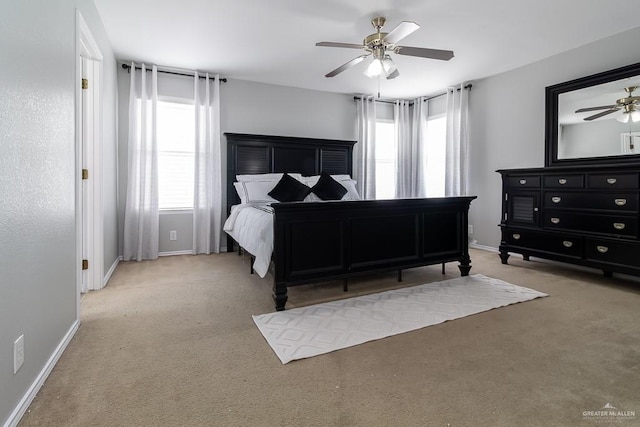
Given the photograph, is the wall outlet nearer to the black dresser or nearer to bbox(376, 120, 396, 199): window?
the black dresser

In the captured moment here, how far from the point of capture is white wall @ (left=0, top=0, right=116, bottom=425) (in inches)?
51.2

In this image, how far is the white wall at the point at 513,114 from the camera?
3623 millimetres

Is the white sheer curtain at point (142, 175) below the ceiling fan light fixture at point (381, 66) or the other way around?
below

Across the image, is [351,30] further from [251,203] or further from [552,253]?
[552,253]

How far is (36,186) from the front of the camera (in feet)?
5.16

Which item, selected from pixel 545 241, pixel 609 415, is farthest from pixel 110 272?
pixel 545 241

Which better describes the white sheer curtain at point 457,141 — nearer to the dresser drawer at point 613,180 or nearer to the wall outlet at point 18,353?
the dresser drawer at point 613,180

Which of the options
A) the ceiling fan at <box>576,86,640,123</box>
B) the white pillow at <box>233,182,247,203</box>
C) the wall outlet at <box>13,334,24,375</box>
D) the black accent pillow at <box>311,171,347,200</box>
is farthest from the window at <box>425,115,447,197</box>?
the wall outlet at <box>13,334,24,375</box>

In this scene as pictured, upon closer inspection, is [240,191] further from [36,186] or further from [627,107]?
[627,107]

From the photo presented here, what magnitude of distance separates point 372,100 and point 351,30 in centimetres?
250

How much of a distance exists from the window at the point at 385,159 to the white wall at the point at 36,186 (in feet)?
15.5

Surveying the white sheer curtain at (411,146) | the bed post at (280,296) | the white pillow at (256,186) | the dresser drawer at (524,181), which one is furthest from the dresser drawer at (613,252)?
the white pillow at (256,186)

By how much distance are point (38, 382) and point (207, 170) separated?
3.45 metres

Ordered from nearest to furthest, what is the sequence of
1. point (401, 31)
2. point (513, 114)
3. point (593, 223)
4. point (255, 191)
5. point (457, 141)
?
point (401, 31) → point (593, 223) → point (255, 191) → point (513, 114) → point (457, 141)
